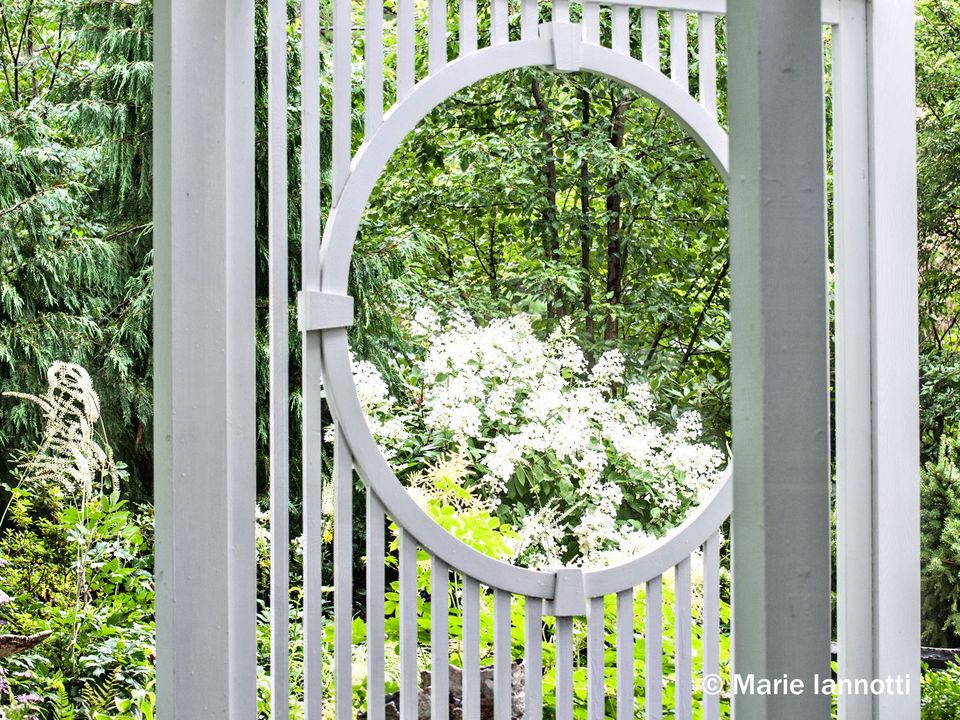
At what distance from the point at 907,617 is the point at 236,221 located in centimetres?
157

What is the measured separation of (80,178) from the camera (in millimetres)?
3893

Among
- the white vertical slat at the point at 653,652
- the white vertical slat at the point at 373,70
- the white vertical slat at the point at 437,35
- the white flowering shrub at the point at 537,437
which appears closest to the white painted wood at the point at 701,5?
the white vertical slat at the point at 437,35

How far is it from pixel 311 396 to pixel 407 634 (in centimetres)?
47

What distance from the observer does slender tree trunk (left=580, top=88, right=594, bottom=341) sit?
14.7 ft

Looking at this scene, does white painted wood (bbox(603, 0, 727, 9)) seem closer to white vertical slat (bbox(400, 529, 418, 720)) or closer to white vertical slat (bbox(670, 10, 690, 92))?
white vertical slat (bbox(670, 10, 690, 92))

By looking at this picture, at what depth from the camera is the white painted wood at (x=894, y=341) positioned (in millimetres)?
1952

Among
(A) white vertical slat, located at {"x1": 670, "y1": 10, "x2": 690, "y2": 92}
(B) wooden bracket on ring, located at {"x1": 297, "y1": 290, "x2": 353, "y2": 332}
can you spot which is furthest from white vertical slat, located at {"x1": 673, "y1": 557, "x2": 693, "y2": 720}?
(A) white vertical slat, located at {"x1": 670, "y1": 10, "x2": 690, "y2": 92}

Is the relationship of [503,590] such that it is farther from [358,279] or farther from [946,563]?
[946,563]

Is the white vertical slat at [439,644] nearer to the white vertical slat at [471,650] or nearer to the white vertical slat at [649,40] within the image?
the white vertical slat at [471,650]

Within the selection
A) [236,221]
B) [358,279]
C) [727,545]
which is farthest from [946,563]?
[236,221]

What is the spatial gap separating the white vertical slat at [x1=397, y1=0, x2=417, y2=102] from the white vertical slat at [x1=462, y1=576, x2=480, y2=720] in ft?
3.03

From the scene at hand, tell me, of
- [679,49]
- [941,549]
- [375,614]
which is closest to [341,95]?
[679,49]

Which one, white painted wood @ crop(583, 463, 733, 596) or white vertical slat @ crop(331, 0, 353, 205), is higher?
white vertical slat @ crop(331, 0, 353, 205)

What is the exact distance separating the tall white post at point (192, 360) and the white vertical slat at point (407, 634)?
1.13 ft
